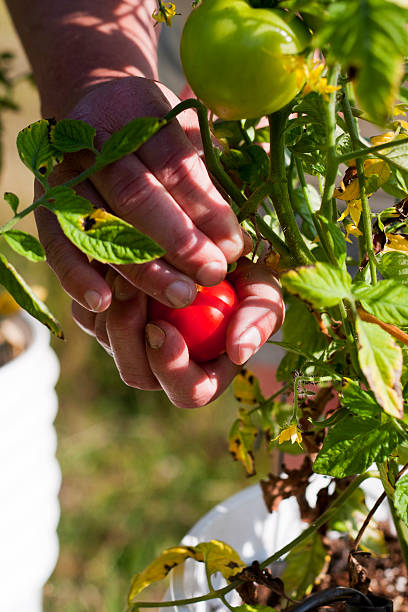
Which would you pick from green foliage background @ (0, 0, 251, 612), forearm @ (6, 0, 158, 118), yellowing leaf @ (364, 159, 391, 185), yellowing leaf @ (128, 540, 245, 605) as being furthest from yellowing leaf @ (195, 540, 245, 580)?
green foliage background @ (0, 0, 251, 612)

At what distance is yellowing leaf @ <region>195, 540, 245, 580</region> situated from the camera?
19.9 inches

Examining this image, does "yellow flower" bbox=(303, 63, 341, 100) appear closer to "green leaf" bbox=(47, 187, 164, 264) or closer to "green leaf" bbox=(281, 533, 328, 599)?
"green leaf" bbox=(47, 187, 164, 264)

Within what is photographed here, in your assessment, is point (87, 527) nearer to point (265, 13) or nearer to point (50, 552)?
point (50, 552)

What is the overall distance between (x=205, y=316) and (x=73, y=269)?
109 millimetres

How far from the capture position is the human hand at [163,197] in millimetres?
406

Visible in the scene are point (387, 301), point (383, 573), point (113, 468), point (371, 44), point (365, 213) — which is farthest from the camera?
point (113, 468)

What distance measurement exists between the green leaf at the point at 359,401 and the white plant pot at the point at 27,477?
0.53 metres

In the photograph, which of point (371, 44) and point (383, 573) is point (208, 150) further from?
point (383, 573)

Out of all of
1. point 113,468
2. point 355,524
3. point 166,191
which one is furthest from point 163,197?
point 113,468

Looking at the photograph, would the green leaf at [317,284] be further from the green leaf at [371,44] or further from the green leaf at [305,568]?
the green leaf at [305,568]

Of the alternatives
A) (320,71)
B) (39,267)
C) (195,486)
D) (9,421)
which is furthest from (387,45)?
(39,267)

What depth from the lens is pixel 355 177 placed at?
397 mm

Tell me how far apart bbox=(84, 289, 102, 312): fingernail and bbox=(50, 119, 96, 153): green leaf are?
127 mm

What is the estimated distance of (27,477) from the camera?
0.79 meters
